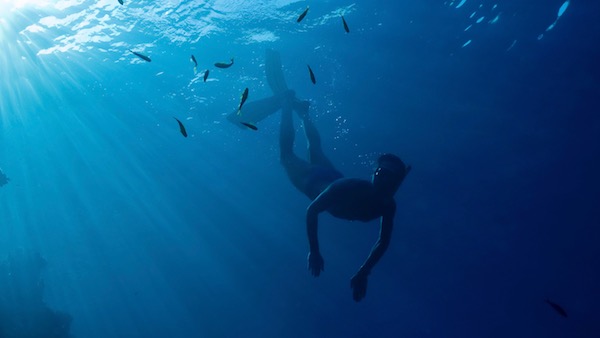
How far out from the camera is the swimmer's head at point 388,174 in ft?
17.5

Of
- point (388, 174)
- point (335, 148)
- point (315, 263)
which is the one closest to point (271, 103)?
point (388, 174)

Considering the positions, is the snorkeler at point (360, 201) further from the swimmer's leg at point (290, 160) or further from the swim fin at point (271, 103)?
the swim fin at point (271, 103)

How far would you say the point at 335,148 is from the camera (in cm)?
2261

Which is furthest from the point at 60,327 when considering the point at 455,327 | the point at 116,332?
the point at 116,332

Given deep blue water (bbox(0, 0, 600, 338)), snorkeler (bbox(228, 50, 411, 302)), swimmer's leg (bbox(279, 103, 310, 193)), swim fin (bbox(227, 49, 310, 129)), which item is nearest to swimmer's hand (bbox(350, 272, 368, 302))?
snorkeler (bbox(228, 50, 411, 302))

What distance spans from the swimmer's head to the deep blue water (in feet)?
33.7

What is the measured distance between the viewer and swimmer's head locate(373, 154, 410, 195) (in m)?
5.34

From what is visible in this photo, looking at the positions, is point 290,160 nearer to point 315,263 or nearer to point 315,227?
point 315,227

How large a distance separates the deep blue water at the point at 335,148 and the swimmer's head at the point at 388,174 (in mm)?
10272

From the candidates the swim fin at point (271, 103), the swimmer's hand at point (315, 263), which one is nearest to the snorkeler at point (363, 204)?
the swimmer's hand at point (315, 263)

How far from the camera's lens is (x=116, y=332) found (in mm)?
54625

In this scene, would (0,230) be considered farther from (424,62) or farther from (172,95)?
(424,62)

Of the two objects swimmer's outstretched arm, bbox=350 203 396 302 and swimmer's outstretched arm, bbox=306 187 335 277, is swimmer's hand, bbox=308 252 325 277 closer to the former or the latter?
swimmer's outstretched arm, bbox=306 187 335 277

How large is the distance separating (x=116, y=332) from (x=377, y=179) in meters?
63.7
